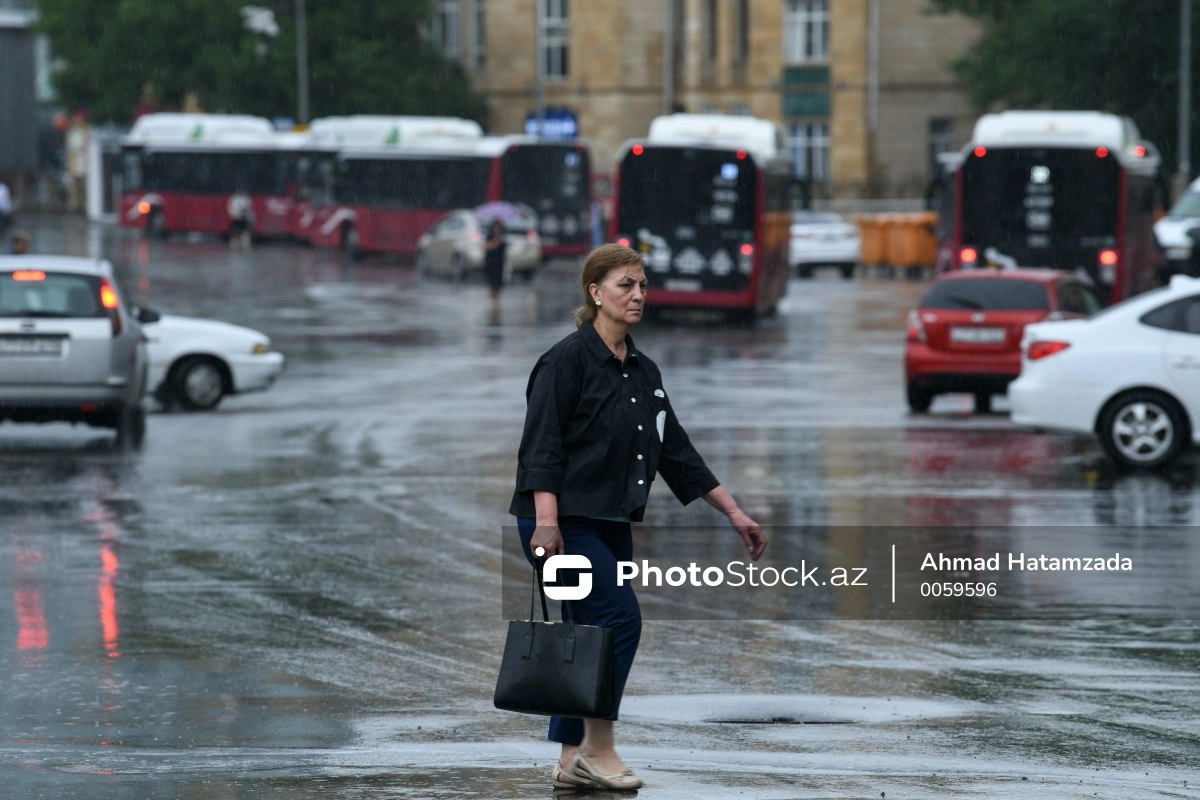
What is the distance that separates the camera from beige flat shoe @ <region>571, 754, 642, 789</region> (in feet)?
22.1

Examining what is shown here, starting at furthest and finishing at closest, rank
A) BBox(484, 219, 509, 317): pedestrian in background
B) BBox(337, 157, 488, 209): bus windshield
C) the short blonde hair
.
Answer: BBox(337, 157, 488, 209): bus windshield
BBox(484, 219, 509, 317): pedestrian in background
the short blonde hair

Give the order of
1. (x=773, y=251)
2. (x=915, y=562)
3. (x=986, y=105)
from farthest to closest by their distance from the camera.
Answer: (x=986, y=105)
(x=773, y=251)
(x=915, y=562)

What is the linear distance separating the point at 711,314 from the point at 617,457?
3477 centimetres

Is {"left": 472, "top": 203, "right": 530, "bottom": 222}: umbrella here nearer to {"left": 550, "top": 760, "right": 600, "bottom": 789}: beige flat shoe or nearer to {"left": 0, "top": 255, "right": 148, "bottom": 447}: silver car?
{"left": 0, "top": 255, "right": 148, "bottom": 447}: silver car

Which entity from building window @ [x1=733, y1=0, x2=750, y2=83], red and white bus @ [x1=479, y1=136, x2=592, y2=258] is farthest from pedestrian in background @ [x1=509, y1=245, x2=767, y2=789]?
building window @ [x1=733, y1=0, x2=750, y2=83]

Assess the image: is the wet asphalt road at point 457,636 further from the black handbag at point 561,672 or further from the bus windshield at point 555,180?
the bus windshield at point 555,180

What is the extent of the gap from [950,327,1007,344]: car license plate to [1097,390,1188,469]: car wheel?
206 inches

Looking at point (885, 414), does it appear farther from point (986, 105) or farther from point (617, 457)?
point (986, 105)

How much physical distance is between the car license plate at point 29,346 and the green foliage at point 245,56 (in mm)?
57684

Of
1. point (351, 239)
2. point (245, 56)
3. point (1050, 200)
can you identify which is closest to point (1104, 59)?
point (1050, 200)

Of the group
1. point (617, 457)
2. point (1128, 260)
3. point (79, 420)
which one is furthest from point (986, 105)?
point (617, 457)

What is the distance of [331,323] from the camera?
35562mm

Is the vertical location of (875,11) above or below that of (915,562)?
above

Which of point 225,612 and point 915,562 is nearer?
point 225,612
